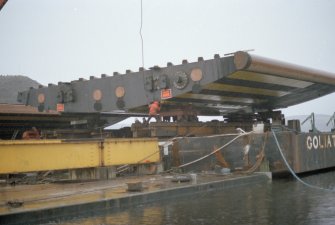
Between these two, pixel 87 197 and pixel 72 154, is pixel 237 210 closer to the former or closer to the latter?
pixel 87 197

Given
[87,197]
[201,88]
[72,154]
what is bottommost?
[87,197]

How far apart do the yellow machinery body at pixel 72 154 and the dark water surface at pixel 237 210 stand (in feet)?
10.9

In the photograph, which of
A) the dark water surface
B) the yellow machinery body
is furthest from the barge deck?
the yellow machinery body

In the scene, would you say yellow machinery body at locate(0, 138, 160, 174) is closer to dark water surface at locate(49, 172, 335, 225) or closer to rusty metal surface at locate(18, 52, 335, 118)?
rusty metal surface at locate(18, 52, 335, 118)

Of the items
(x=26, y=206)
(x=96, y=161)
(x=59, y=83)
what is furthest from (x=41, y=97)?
(x=26, y=206)

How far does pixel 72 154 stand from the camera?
10.9m

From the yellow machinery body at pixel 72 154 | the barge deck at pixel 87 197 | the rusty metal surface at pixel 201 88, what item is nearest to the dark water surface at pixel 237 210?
the barge deck at pixel 87 197

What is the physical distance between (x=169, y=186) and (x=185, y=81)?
5810 mm

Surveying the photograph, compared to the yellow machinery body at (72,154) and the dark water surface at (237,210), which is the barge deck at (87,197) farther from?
the yellow machinery body at (72,154)

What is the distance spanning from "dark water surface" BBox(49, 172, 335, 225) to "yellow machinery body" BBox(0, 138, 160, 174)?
131 inches

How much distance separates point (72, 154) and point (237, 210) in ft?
16.4

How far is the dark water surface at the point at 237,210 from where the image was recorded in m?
6.61

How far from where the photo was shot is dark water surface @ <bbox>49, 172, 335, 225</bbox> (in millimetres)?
6609

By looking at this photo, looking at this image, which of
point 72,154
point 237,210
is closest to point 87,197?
point 237,210
